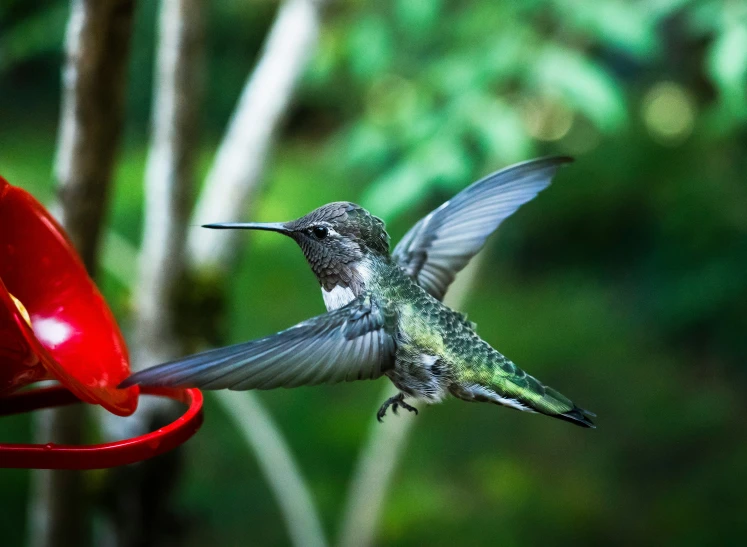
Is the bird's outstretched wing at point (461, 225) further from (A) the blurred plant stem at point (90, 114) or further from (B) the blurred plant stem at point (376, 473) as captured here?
(B) the blurred plant stem at point (376, 473)

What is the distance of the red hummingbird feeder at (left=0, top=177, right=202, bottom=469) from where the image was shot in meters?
0.97

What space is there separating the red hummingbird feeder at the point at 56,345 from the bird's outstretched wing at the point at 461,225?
24.3 inches

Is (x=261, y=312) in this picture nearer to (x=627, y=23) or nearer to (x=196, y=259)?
(x=196, y=259)

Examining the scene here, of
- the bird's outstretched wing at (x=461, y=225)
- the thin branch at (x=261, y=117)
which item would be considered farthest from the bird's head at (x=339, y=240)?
the thin branch at (x=261, y=117)

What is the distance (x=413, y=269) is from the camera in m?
1.66

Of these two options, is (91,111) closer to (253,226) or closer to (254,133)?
(253,226)

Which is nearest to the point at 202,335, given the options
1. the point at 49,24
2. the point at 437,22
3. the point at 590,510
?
the point at 49,24

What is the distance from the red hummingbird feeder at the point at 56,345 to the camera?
970 millimetres

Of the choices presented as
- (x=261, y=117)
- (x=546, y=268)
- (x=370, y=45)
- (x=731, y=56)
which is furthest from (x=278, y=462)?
(x=546, y=268)

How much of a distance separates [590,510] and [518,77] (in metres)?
2.52

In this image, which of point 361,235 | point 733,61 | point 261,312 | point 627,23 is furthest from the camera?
point 261,312

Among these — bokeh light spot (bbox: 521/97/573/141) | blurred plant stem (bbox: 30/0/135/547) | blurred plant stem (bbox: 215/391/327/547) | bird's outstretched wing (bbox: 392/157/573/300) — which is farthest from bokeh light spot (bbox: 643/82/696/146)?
blurred plant stem (bbox: 30/0/135/547)

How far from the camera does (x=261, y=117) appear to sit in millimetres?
2559

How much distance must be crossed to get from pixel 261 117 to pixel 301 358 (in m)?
1.68
